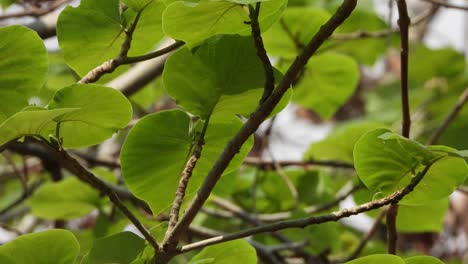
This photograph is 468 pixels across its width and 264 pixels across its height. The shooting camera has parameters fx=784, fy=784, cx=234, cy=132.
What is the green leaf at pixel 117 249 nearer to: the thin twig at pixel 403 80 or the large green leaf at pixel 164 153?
the large green leaf at pixel 164 153

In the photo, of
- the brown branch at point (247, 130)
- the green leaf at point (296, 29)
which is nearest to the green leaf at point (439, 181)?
the brown branch at point (247, 130)

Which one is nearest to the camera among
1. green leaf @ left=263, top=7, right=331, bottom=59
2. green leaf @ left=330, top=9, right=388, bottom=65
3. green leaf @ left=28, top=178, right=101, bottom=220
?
green leaf @ left=263, top=7, right=331, bottom=59

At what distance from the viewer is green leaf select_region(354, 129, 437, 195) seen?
504mm

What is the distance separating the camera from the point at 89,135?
1.73 feet

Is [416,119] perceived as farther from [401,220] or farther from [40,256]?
[40,256]

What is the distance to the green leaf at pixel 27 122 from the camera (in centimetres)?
45

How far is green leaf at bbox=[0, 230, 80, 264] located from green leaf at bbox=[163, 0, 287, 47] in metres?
0.15

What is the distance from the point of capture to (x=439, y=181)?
521 mm

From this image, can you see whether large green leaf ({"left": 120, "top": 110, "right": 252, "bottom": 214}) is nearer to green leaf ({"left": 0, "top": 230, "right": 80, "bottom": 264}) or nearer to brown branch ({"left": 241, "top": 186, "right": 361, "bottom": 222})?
green leaf ({"left": 0, "top": 230, "right": 80, "bottom": 264})

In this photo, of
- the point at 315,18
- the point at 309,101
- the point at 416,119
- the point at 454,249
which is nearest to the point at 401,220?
the point at 309,101

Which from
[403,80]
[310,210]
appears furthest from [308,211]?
[403,80]

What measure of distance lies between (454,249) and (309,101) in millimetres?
1646

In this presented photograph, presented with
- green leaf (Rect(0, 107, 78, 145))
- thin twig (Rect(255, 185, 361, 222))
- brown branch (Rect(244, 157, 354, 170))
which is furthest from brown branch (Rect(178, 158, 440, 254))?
brown branch (Rect(244, 157, 354, 170))

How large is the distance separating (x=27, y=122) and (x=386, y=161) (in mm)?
231
